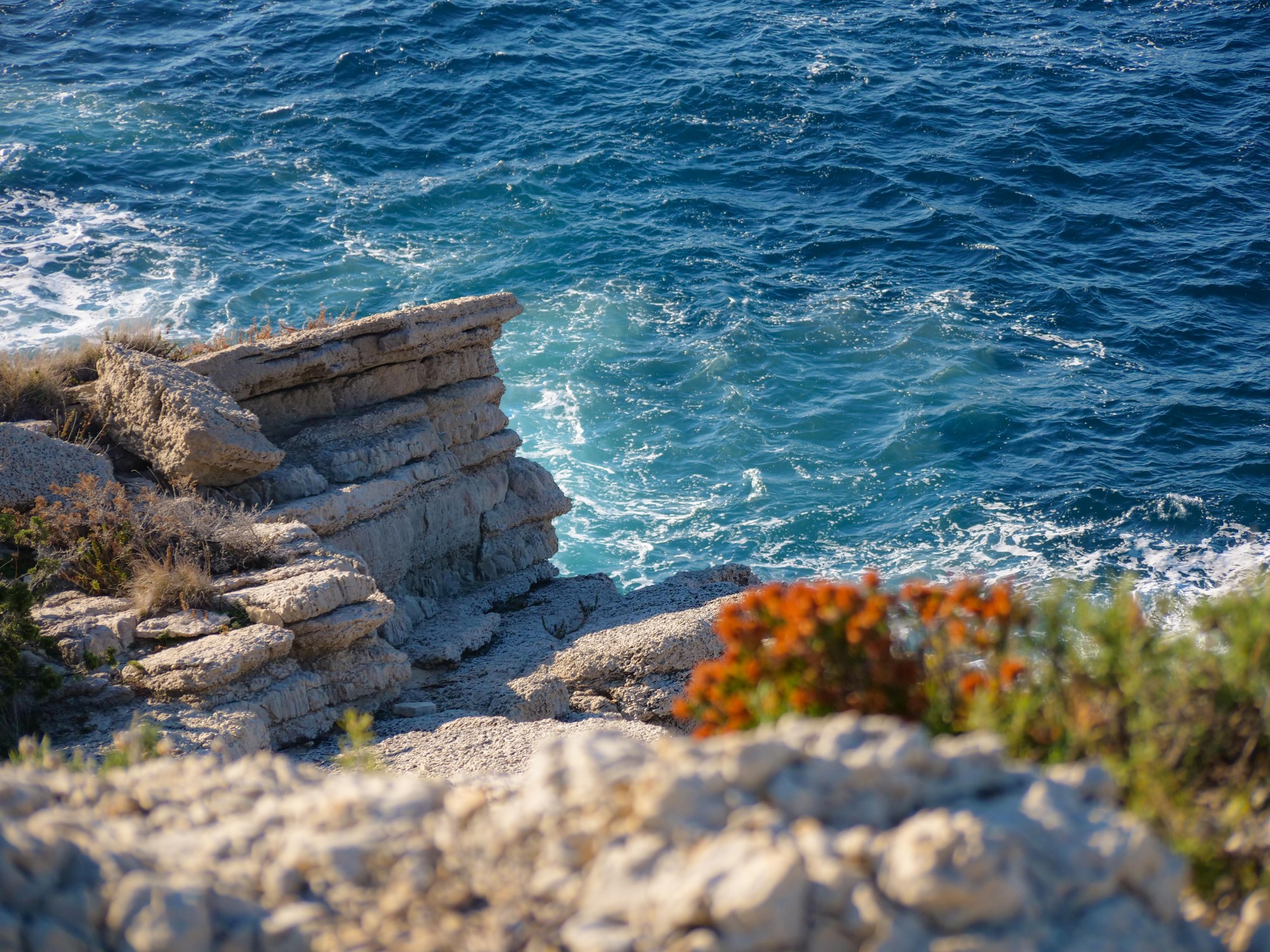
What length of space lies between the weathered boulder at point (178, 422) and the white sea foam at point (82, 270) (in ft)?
33.4

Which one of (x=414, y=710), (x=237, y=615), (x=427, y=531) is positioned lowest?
(x=414, y=710)

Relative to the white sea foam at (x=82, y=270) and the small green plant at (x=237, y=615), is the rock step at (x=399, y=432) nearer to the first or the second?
the small green plant at (x=237, y=615)

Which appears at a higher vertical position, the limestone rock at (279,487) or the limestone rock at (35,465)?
the limestone rock at (35,465)

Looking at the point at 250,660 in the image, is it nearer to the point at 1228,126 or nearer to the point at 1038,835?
the point at 1038,835

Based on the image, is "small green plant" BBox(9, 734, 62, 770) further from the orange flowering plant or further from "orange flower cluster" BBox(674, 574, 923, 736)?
the orange flowering plant

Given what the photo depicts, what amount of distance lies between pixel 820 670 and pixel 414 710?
6.47 m

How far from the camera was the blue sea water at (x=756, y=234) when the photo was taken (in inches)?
737

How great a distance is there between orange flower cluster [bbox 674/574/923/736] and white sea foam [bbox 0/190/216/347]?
63.2 ft

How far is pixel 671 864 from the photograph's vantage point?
3574mm

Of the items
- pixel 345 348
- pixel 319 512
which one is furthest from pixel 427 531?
pixel 345 348

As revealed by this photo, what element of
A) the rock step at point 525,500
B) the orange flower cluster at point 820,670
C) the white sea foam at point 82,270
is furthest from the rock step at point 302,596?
the white sea foam at point 82,270

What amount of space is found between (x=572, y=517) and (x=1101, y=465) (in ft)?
31.9

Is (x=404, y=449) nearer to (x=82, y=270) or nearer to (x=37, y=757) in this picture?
(x=37, y=757)

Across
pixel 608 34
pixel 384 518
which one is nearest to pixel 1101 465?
pixel 384 518
